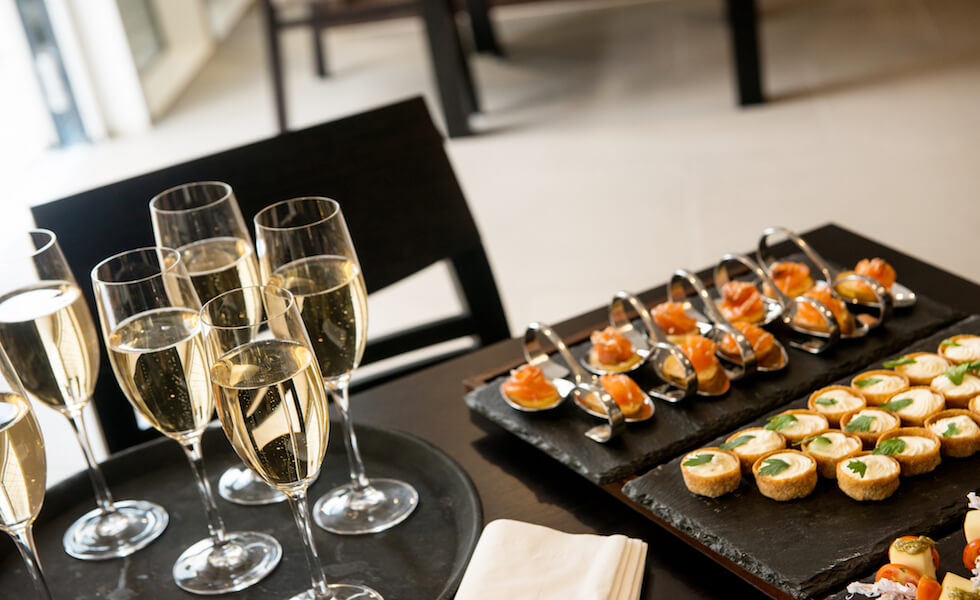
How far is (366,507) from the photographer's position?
2.93ft

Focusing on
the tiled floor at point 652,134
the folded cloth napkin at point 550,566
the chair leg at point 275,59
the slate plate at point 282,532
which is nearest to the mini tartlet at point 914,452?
the folded cloth napkin at point 550,566

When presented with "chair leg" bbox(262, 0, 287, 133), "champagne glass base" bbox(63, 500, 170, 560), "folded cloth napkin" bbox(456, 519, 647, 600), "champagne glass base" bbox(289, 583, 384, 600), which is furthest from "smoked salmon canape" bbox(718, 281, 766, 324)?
"chair leg" bbox(262, 0, 287, 133)

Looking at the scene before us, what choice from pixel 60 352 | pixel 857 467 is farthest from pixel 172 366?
pixel 857 467

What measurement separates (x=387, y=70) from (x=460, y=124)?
1184 millimetres

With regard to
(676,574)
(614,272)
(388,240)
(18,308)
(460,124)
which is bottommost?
(614,272)

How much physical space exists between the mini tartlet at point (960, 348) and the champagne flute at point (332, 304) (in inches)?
19.9

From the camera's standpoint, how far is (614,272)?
9.45ft

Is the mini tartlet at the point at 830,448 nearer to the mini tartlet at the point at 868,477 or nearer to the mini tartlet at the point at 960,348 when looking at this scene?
the mini tartlet at the point at 868,477

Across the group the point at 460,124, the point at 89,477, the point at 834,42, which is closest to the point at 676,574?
the point at 89,477

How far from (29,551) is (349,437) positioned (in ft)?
0.89

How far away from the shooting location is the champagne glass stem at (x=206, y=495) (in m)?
0.84

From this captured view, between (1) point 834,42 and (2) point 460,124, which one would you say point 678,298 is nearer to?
(2) point 460,124

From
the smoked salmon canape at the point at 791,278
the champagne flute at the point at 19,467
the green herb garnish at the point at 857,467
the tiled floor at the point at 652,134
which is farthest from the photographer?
the tiled floor at the point at 652,134

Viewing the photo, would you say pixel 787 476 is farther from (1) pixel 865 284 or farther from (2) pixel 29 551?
(2) pixel 29 551
